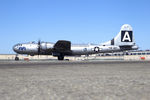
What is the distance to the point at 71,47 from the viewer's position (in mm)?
52875

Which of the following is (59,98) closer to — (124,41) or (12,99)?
(12,99)

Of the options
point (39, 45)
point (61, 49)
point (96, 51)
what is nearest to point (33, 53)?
point (39, 45)

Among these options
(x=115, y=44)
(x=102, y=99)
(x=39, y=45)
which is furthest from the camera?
(x=115, y=44)

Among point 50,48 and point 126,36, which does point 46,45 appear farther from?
point 126,36

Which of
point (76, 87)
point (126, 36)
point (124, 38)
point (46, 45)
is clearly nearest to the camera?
point (76, 87)

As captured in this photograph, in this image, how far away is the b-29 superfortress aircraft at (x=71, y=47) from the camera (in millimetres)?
51062

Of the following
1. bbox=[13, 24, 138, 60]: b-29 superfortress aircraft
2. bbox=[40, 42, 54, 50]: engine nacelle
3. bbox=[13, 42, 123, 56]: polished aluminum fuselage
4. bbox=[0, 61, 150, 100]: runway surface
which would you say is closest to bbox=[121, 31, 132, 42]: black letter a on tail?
bbox=[13, 24, 138, 60]: b-29 superfortress aircraft

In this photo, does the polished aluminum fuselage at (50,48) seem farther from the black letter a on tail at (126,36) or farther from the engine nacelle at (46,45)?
the black letter a on tail at (126,36)

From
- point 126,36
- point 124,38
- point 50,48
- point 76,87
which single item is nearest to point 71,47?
point 50,48

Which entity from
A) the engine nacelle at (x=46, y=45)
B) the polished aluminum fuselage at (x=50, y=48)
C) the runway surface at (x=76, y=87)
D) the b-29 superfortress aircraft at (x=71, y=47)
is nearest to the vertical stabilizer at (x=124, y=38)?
the b-29 superfortress aircraft at (x=71, y=47)

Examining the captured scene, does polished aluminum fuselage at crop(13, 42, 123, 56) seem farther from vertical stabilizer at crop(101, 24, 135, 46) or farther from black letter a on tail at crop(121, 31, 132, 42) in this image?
black letter a on tail at crop(121, 31, 132, 42)

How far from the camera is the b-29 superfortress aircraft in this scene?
168ft

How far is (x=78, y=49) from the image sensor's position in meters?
52.9

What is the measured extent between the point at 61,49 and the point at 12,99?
45.8 meters
